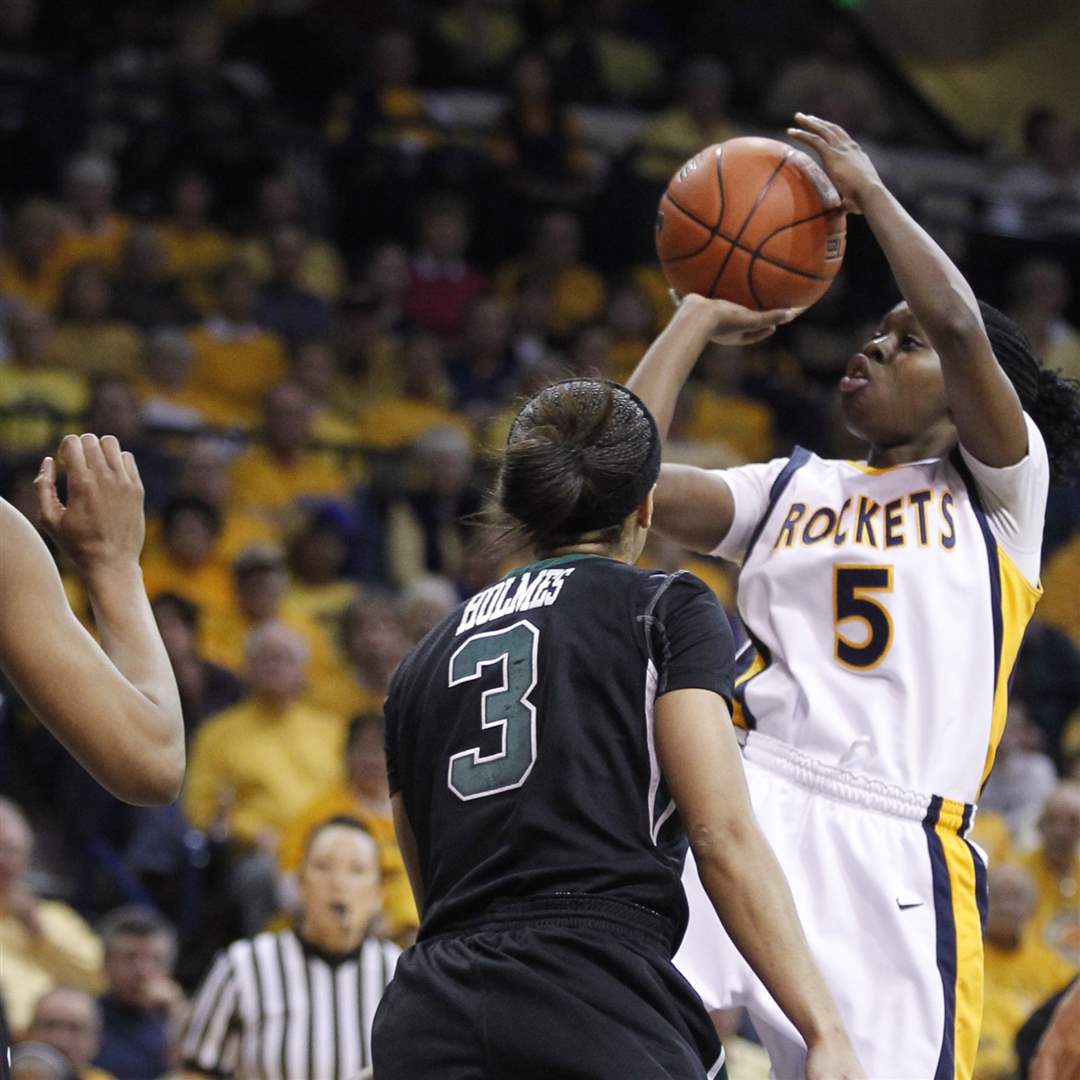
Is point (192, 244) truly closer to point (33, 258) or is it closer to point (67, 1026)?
point (33, 258)

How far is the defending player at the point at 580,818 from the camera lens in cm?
271

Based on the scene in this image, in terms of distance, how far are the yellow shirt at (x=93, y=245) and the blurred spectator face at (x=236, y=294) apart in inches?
21.3

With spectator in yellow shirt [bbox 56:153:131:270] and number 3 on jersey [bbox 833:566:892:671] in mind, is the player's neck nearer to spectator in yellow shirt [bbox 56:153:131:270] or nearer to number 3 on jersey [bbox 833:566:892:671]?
number 3 on jersey [bbox 833:566:892:671]

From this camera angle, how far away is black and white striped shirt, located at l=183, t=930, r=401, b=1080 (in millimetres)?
5574

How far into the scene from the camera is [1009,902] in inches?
286

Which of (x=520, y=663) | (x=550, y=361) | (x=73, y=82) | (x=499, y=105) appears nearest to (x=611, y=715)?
(x=520, y=663)

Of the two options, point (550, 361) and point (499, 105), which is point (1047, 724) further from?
point (499, 105)

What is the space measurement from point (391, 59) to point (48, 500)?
31.1 feet

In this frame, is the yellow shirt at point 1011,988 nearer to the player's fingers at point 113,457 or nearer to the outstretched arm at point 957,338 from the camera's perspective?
the outstretched arm at point 957,338

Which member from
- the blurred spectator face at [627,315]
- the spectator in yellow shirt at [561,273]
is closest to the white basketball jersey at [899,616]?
the blurred spectator face at [627,315]

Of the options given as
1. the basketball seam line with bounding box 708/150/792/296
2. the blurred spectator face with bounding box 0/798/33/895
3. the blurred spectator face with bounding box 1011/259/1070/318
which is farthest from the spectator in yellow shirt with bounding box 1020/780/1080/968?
the blurred spectator face with bounding box 1011/259/1070/318

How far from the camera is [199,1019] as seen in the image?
5.56m

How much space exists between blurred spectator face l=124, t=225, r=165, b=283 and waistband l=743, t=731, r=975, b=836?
6694mm

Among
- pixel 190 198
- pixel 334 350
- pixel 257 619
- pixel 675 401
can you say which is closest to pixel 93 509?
pixel 675 401
